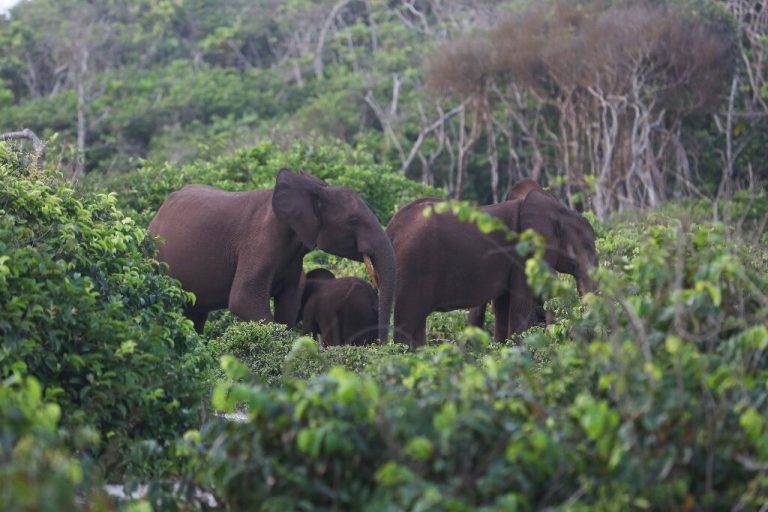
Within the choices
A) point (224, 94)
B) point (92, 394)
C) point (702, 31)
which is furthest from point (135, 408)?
point (224, 94)

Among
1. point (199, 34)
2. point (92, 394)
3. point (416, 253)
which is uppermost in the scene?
point (92, 394)

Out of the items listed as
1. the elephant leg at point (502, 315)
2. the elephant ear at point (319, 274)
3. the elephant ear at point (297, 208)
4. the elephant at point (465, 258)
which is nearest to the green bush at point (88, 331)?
the elephant ear at point (297, 208)

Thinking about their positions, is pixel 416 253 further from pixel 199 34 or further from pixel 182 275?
pixel 199 34

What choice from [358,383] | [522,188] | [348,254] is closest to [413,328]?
[348,254]

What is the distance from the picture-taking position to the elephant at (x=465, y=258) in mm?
13320

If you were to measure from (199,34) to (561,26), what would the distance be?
19.0 metres

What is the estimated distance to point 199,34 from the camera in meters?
45.3

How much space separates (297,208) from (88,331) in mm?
4647

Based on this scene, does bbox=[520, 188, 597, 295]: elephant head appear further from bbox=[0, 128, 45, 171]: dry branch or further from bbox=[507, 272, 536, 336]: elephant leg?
bbox=[0, 128, 45, 171]: dry branch

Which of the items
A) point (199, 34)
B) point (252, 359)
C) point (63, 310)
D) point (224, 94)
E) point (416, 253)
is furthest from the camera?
point (199, 34)

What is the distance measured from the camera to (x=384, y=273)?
12.5m

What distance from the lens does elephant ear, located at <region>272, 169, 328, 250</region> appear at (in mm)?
12562

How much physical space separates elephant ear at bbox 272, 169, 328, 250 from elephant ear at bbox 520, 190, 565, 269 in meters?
1.89

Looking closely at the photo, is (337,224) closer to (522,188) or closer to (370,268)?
(370,268)
